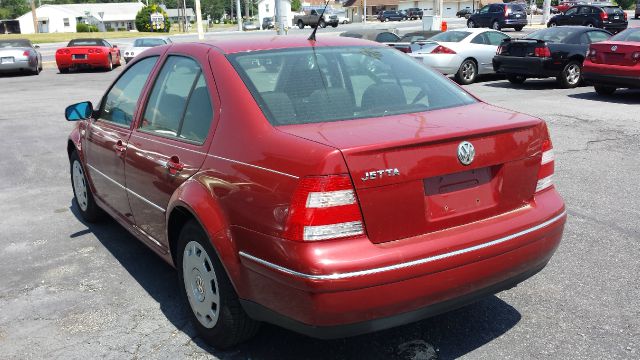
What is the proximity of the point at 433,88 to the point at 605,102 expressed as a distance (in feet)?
33.1

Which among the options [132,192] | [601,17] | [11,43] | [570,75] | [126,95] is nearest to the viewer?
[132,192]

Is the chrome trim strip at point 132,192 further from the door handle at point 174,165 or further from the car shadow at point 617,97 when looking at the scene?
the car shadow at point 617,97

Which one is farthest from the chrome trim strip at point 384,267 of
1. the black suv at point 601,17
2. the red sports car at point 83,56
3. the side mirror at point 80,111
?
the black suv at point 601,17

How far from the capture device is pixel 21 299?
163 inches

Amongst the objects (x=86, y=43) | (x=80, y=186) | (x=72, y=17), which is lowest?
(x=80, y=186)

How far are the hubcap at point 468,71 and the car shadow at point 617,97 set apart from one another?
351cm

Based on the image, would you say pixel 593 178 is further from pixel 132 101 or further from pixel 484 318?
pixel 132 101

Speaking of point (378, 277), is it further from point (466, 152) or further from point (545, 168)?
point (545, 168)

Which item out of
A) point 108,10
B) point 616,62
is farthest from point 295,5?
point 616,62

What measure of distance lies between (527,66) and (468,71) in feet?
7.16

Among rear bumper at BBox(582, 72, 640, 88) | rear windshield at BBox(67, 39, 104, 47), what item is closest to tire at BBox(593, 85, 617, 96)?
rear bumper at BBox(582, 72, 640, 88)

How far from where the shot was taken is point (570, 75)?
1487 cm

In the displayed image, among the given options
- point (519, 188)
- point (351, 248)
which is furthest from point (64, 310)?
point (519, 188)

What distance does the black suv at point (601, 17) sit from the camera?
36.2m
